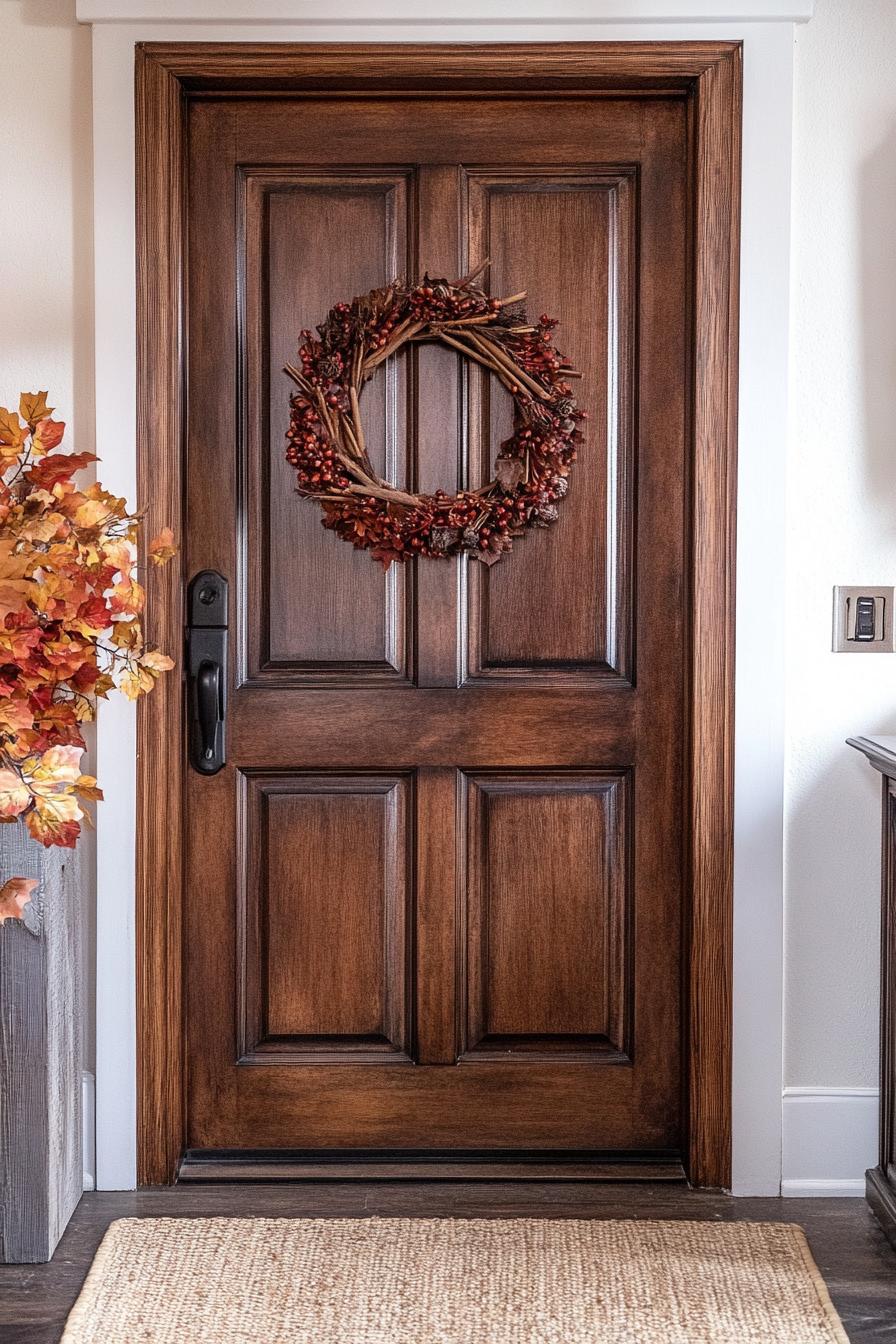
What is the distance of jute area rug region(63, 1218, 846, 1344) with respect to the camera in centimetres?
172

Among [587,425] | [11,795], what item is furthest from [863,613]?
[11,795]

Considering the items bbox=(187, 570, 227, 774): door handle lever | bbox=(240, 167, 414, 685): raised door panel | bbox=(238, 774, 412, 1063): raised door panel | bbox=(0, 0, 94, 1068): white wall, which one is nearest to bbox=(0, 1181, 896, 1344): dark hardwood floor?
bbox=(238, 774, 412, 1063): raised door panel

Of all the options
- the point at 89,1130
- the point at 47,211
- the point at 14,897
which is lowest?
the point at 89,1130

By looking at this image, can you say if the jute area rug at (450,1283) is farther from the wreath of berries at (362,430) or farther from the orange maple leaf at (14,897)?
the wreath of berries at (362,430)

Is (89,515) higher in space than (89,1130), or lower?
higher

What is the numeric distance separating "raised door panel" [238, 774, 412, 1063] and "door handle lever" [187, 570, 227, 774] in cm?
11

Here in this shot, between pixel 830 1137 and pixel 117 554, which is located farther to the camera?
pixel 830 1137

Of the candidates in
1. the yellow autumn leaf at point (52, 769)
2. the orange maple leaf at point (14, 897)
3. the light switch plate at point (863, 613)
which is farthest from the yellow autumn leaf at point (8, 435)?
the light switch plate at point (863, 613)

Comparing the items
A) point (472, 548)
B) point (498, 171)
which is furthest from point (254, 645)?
point (498, 171)

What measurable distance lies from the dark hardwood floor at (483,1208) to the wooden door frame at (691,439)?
83mm

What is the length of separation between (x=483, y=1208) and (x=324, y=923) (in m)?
0.59

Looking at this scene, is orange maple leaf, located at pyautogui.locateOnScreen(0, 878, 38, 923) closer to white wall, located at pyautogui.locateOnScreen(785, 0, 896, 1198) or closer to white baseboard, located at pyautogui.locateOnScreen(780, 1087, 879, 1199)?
white wall, located at pyautogui.locateOnScreen(785, 0, 896, 1198)

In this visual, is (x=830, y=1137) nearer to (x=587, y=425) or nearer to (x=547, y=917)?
(x=547, y=917)

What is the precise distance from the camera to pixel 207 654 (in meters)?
2.17
